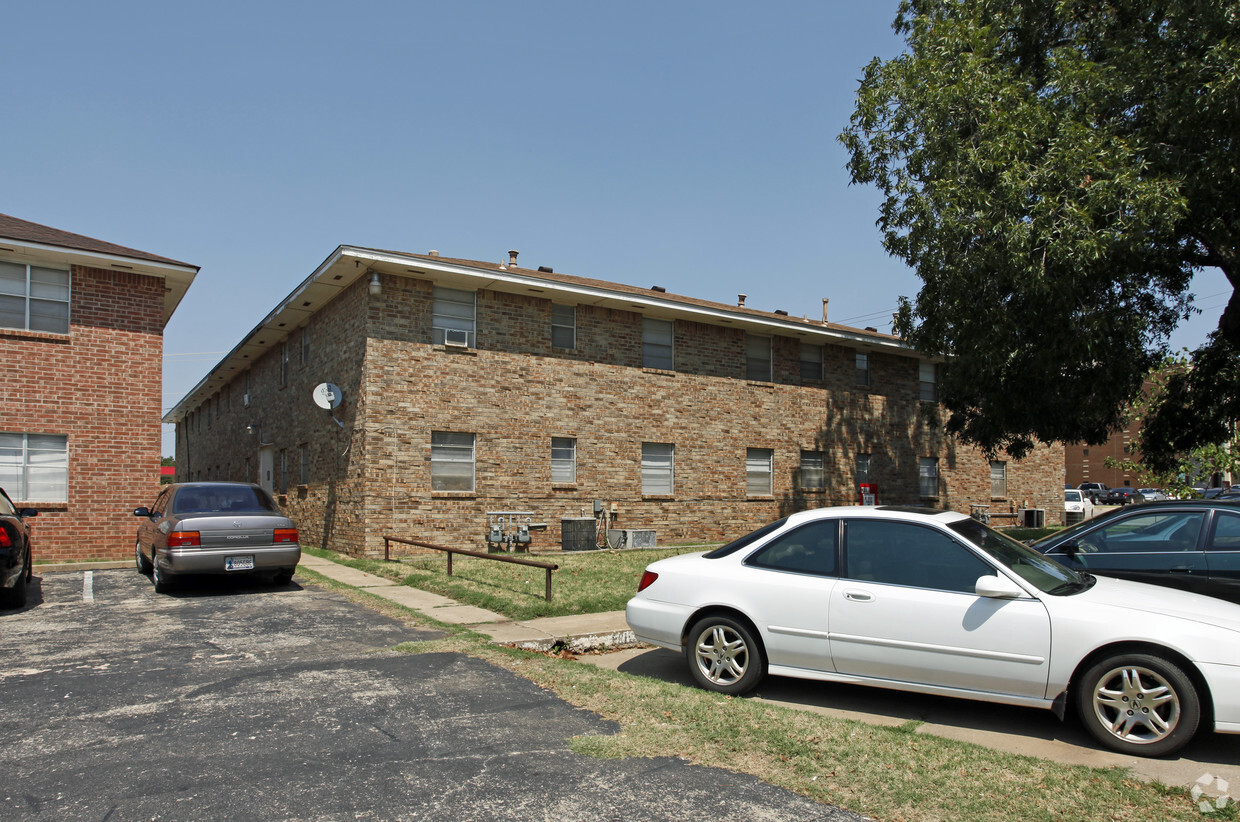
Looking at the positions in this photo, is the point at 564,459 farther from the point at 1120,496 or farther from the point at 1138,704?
the point at 1120,496

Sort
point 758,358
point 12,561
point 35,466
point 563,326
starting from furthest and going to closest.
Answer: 1. point 758,358
2. point 563,326
3. point 35,466
4. point 12,561

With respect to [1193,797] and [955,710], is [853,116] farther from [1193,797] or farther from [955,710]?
[1193,797]

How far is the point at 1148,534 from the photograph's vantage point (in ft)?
25.5

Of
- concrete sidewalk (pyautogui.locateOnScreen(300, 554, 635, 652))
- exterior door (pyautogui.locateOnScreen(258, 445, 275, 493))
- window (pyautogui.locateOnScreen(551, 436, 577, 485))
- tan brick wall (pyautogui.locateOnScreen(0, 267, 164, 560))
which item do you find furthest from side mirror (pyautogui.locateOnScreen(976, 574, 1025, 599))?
exterior door (pyautogui.locateOnScreen(258, 445, 275, 493))

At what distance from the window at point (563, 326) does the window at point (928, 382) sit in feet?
41.5

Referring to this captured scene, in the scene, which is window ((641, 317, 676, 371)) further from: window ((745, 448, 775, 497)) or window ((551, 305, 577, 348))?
window ((745, 448, 775, 497))

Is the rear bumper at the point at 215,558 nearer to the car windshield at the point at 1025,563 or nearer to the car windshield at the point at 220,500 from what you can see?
the car windshield at the point at 220,500

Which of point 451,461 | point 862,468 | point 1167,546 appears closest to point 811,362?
point 862,468

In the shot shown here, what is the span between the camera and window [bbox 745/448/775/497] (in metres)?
22.1

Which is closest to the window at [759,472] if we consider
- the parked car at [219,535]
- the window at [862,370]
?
the window at [862,370]

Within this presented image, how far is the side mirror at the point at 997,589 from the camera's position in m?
5.43

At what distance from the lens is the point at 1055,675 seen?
17.4 ft

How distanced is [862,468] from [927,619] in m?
19.7

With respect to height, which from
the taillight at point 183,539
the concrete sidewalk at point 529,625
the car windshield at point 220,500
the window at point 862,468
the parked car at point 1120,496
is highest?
the window at point 862,468
